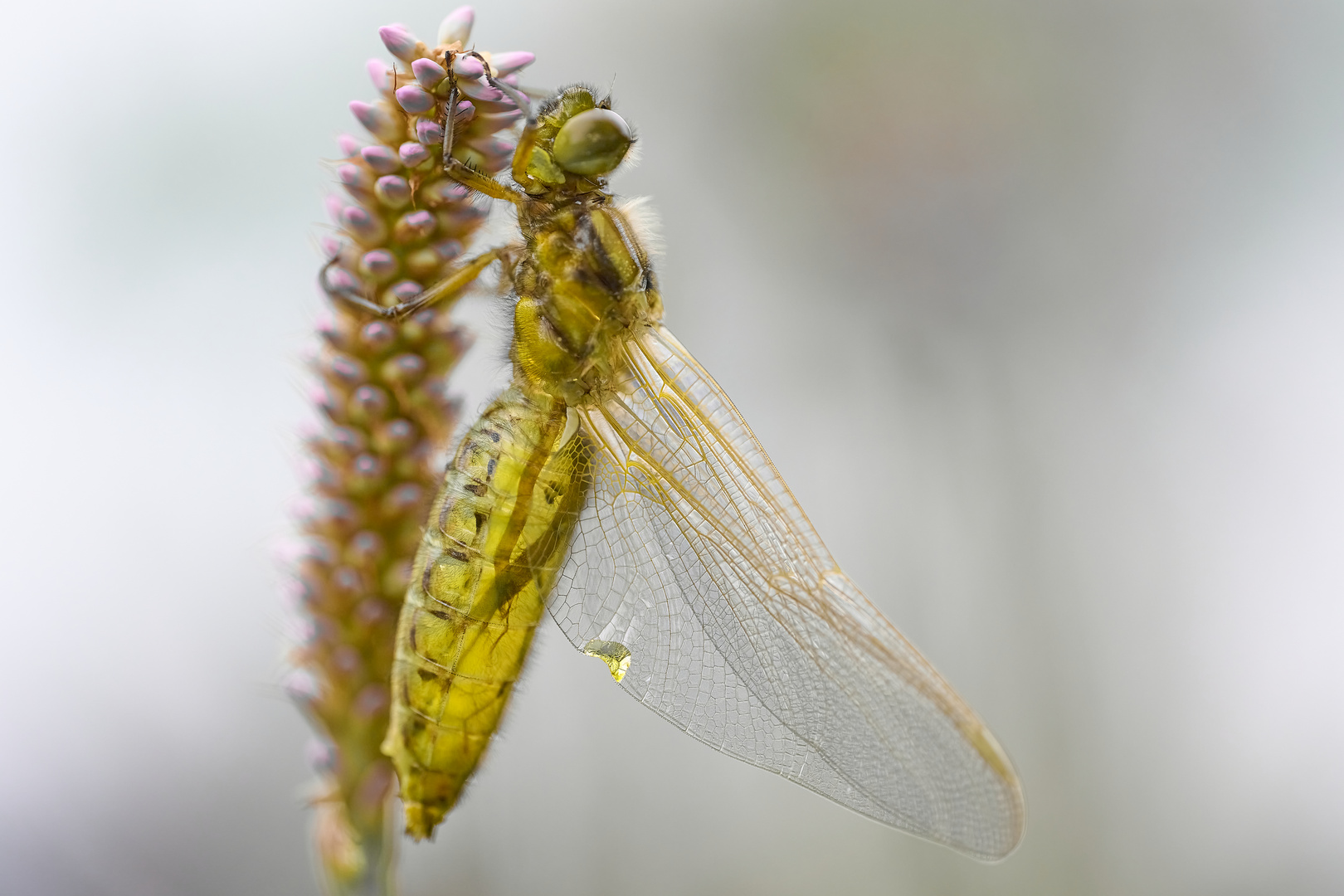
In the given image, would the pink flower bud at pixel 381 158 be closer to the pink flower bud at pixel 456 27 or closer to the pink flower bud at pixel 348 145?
the pink flower bud at pixel 348 145

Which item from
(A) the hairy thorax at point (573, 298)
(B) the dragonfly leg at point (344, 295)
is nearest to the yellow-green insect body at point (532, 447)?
(A) the hairy thorax at point (573, 298)

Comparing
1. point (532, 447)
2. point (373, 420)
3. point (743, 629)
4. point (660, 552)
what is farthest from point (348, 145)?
point (743, 629)

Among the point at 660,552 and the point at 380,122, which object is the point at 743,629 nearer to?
the point at 660,552

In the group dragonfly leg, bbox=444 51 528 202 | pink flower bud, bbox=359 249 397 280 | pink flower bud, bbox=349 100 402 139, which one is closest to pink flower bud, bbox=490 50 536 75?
dragonfly leg, bbox=444 51 528 202

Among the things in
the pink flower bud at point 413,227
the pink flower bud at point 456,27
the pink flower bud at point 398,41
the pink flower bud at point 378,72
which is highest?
the pink flower bud at point 456,27

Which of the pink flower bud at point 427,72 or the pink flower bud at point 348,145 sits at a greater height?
the pink flower bud at point 427,72

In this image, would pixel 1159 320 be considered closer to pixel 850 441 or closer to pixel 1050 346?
pixel 1050 346

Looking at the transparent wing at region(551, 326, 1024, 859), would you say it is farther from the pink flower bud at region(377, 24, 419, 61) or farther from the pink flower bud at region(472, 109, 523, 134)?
the pink flower bud at region(377, 24, 419, 61)
